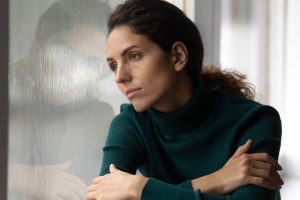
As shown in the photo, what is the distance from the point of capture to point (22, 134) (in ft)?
4.13

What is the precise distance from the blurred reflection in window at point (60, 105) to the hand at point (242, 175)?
0.37 m

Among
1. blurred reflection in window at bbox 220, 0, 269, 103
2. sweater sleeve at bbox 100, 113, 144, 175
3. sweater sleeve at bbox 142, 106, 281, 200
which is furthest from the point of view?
blurred reflection in window at bbox 220, 0, 269, 103

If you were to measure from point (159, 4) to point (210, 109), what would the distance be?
1.00 ft

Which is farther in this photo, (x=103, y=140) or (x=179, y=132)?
(x=103, y=140)

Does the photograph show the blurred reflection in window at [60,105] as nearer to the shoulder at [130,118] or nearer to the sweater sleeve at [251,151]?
the shoulder at [130,118]

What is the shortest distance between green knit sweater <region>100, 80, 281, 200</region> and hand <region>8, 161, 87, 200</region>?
0.46ft

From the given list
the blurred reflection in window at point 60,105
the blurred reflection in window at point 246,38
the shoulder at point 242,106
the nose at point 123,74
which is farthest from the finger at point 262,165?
the blurred reflection in window at point 246,38

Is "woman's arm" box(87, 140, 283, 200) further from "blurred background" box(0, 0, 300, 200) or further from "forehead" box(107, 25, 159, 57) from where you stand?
"forehead" box(107, 25, 159, 57)

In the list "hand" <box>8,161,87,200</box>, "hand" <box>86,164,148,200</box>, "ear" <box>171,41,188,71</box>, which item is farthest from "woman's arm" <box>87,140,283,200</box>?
"ear" <box>171,41,188,71</box>

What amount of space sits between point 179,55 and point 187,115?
0.15 meters

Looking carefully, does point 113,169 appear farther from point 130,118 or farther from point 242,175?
point 242,175

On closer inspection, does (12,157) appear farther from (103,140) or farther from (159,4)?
(159,4)

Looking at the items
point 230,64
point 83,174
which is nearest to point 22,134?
point 83,174

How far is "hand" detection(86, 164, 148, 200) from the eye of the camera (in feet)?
3.85
